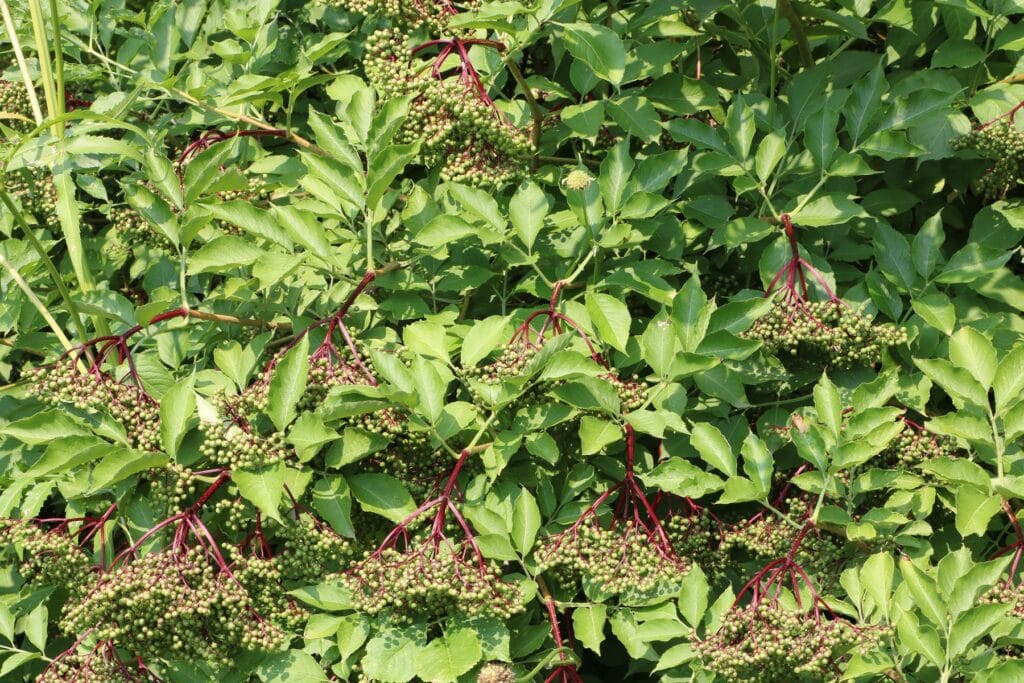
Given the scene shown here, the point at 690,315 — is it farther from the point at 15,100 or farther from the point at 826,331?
the point at 15,100

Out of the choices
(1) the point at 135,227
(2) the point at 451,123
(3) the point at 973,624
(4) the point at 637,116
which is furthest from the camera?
(1) the point at 135,227

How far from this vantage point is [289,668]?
2723mm

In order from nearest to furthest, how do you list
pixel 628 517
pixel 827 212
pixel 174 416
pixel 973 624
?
pixel 973 624, pixel 174 416, pixel 628 517, pixel 827 212

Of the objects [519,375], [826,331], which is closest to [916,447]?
[826,331]

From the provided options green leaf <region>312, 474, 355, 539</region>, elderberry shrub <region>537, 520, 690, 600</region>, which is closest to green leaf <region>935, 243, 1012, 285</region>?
elderberry shrub <region>537, 520, 690, 600</region>

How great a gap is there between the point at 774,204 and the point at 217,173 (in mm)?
1548

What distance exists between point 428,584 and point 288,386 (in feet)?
1.79

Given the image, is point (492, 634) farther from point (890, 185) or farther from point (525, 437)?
point (890, 185)

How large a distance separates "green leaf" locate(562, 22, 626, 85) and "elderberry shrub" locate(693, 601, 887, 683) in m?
1.27

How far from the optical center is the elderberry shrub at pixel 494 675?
255 cm

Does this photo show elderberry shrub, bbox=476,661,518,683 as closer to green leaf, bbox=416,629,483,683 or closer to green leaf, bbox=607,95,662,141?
green leaf, bbox=416,629,483,683

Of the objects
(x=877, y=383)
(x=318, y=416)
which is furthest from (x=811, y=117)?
(x=318, y=416)

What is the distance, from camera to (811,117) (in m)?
2.99

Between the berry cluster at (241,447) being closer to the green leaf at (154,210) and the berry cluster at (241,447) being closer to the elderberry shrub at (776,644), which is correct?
the green leaf at (154,210)
